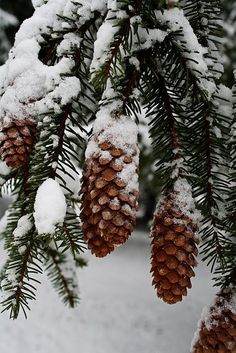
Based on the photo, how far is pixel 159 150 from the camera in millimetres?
1188

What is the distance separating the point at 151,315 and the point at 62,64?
5.71m

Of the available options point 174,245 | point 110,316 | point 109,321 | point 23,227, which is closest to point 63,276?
point 23,227

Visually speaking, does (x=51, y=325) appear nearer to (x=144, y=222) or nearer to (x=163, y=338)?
(x=163, y=338)

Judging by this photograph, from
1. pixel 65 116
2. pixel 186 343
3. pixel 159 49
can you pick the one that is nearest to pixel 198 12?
pixel 159 49

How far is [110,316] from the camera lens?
5.98 m

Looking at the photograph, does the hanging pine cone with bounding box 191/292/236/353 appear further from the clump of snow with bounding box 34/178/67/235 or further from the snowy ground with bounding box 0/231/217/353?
the snowy ground with bounding box 0/231/217/353

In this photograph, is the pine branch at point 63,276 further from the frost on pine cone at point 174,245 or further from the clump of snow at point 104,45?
the clump of snow at point 104,45

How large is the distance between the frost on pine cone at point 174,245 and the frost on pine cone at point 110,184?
127 millimetres

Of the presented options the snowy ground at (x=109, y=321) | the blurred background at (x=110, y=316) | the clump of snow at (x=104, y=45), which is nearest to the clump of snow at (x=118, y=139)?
the clump of snow at (x=104, y=45)

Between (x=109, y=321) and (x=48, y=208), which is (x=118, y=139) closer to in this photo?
(x=48, y=208)

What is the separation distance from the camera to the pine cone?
934mm

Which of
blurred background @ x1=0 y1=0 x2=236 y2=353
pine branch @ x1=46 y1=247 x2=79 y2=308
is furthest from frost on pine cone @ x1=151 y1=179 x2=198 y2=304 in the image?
blurred background @ x1=0 y1=0 x2=236 y2=353

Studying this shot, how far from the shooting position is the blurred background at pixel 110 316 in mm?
4781

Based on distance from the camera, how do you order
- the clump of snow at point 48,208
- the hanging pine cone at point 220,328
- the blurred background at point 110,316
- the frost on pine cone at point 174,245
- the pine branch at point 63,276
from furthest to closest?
1. the blurred background at point 110,316
2. the pine branch at point 63,276
3. the hanging pine cone at point 220,328
4. the frost on pine cone at point 174,245
5. the clump of snow at point 48,208
